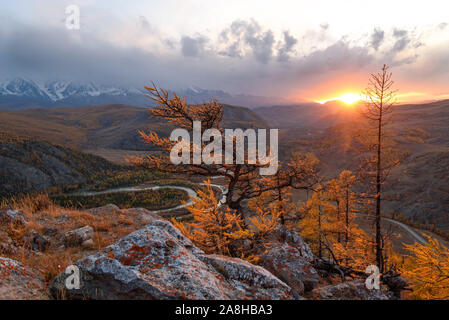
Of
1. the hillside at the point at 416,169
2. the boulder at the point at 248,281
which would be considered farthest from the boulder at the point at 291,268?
the hillside at the point at 416,169

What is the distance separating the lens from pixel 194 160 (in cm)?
914

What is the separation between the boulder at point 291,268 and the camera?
555 centimetres

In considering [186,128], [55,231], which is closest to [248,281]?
[186,128]

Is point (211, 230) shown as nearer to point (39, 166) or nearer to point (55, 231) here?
point (55, 231)

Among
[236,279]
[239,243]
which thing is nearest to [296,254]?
[239,243]

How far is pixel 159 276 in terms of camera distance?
3305 millimetres

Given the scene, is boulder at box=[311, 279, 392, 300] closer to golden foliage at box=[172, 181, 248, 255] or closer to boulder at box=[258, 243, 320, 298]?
boulder at box=[258, 243, 320, 298]

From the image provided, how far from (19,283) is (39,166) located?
234ft

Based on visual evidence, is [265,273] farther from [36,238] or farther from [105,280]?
[36,238]

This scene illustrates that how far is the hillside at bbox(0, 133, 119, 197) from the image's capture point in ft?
161

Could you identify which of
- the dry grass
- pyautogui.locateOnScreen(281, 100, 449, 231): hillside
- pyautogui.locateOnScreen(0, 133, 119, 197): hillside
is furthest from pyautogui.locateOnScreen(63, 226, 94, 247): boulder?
pyautogui.locateOnScreen(0, 133, 119, 197): hillside

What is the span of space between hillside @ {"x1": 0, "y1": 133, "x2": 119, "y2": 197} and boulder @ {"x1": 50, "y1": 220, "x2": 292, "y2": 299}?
2343 inches

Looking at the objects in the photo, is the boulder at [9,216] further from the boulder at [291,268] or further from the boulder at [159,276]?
the boulder at [291,268]
